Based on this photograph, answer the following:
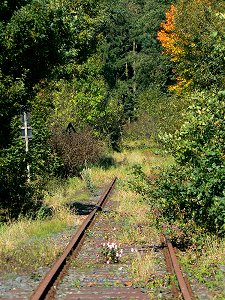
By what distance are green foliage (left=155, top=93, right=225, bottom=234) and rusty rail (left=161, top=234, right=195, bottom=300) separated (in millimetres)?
766

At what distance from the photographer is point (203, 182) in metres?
10.2

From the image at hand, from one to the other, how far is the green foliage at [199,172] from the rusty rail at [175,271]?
2.51 ft

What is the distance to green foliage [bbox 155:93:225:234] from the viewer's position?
10039 mm

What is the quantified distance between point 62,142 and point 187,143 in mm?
14816

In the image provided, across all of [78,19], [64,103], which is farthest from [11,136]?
[64,103]

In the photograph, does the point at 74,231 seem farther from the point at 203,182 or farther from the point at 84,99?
the point at 84,99

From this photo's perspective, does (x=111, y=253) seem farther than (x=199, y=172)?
No

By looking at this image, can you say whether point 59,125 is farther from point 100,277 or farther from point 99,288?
point 99,288

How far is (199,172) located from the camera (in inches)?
406

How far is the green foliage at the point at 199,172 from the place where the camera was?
1004cm

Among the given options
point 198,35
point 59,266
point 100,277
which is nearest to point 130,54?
point 198,35

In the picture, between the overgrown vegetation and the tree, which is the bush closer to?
the overgrown vegetation

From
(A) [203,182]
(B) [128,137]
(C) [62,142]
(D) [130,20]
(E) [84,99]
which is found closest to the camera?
(A) [203,182]

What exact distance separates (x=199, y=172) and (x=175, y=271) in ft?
8.15
